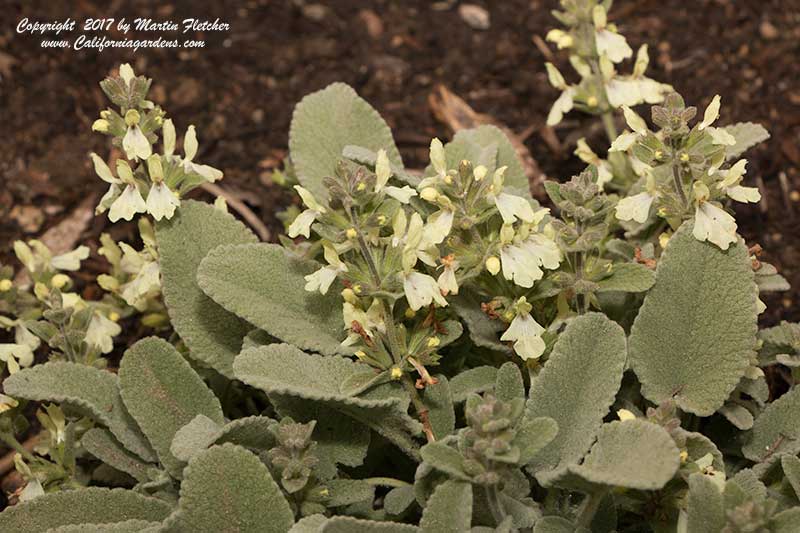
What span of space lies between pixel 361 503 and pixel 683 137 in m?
1.10

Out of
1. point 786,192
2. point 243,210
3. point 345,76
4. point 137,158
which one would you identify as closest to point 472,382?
point 137,158

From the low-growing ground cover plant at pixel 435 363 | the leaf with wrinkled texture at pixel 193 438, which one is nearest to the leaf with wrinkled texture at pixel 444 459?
the low-growing ground cover plant at pixel 435 363

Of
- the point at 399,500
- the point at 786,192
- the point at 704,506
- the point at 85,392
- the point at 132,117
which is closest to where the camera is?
the point at 704,506

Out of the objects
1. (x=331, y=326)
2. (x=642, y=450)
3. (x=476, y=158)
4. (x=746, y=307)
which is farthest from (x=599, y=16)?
(x=642, y=450)

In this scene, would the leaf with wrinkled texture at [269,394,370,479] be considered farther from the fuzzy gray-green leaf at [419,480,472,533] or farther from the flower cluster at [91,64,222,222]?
the flower cluster at [91,64,222,222]

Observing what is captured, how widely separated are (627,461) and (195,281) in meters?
1.16

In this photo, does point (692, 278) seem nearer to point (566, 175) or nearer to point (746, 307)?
point (746, 307)

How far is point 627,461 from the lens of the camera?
1.93 meters

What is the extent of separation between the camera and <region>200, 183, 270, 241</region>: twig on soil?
3559 mm

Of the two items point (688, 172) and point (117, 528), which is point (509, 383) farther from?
point (117, 528)

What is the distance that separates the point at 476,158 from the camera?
9.01 feet

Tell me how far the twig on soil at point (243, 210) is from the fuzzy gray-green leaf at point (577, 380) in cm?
158

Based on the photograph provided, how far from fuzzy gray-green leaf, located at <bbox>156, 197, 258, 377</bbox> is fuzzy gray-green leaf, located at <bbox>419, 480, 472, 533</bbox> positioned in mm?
760

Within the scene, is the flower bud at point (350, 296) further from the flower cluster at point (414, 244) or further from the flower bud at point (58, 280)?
the flower bud at point (58, 280)
